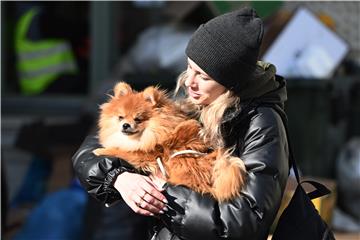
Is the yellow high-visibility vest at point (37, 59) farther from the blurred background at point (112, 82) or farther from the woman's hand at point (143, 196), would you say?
the woman's hand at point (143, 196)

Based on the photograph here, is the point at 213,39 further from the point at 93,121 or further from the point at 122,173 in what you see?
the point at 93,121

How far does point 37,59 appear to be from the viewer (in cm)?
695

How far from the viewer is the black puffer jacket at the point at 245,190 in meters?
1.86

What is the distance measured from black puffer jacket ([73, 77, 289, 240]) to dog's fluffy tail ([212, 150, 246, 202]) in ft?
0.06

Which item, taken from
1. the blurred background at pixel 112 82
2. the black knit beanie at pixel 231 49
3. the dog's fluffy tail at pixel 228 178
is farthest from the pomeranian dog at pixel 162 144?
the blurred background at pixel 112 82

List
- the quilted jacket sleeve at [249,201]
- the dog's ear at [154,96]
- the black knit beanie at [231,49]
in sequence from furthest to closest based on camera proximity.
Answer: the dog's ear at [154,96] → the black knit beanie at [231,49] → the quilted jacket sleeve at [249,201]

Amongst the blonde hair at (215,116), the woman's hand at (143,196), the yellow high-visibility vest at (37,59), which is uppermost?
the blonde hair at (215,116)

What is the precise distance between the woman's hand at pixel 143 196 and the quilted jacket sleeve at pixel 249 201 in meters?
0.03

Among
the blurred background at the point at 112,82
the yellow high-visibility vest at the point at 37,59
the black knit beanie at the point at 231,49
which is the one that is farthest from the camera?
the yellow high-visibility vest at the point at 37,59

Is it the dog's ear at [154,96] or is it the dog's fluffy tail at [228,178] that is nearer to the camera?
the dog's fluffy tail at [228,178]

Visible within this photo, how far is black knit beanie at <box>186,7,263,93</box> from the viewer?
6.48 feet

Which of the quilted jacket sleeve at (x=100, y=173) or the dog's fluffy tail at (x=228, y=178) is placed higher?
the dog's fluffy tail at (x=228, y=178)

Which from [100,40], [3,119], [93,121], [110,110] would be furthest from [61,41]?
[110,110]

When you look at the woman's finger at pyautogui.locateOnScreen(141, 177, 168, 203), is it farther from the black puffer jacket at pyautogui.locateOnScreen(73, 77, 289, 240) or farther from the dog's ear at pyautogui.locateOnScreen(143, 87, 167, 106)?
the dog's ear at pyautogui.locateOnScreen(143, 87, 167, 106)
